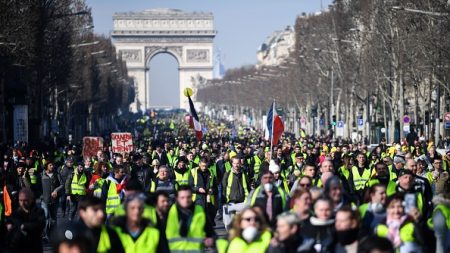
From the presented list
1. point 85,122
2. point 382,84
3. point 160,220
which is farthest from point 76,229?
point 85,122

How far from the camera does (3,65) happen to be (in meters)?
48.4

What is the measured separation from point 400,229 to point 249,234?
1585 millimetres

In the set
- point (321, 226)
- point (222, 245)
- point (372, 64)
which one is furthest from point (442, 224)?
point (372, 64)

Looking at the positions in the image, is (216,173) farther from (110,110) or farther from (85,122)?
(110,110)

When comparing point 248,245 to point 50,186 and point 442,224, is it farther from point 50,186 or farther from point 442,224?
point 50,186

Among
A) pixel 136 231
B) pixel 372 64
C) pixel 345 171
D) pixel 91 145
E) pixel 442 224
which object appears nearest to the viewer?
pixel 136 231

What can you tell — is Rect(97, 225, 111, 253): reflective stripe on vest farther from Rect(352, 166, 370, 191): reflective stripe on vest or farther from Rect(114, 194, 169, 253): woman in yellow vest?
Rect(352, 166, 370, 191): reflective stripe on vest

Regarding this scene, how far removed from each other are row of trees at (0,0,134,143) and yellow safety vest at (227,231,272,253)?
32.5m

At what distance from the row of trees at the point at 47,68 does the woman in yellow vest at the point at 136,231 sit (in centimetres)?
3184

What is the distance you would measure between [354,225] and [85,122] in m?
92.3

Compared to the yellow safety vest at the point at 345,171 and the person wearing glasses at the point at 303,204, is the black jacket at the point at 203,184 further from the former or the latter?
the person wearing glasses at the point at 303,204

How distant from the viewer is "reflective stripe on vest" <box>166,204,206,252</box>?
13422 mm

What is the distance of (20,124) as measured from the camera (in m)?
54.7

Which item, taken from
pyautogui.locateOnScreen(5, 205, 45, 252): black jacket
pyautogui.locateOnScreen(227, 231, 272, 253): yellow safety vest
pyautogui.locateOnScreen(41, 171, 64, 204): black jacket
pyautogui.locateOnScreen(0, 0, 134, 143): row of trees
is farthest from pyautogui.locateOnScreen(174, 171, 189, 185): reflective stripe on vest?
pyautogui.locateOnScreen(0, 0, 134, 143): row of trees
